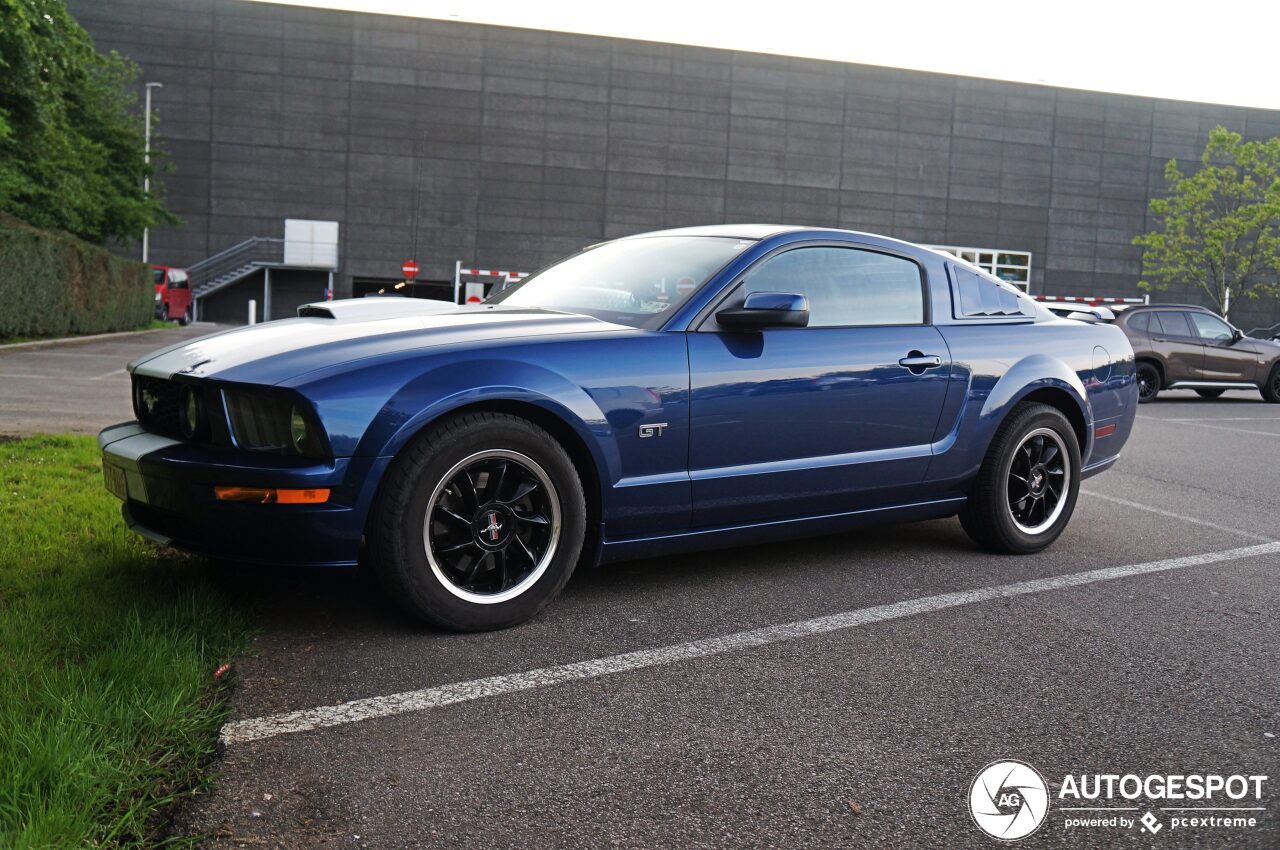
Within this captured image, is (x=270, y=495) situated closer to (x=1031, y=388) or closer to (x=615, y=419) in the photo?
(x=615, y=419)

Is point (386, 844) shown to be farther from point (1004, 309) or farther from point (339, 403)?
point (1004, 309)

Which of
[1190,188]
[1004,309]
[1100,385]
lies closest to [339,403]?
[1004,309]

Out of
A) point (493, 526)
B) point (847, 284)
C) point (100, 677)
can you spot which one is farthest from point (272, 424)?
point (847, 284)

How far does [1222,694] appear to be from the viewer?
345cm

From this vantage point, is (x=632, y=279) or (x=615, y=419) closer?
(x=615, y=419)

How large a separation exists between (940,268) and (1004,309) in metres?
0.47

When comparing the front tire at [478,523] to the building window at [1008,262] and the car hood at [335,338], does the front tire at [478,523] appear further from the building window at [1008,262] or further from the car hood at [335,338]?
the building window at [1008,262]

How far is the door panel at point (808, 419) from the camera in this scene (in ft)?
14.1

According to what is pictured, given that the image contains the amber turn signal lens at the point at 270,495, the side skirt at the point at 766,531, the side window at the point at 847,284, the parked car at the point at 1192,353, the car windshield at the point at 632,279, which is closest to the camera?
the amber turn signal lens at the point at 270,495

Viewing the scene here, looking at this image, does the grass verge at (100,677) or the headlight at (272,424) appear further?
the headlight at (272,424)

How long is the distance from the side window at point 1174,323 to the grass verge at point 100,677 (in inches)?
601

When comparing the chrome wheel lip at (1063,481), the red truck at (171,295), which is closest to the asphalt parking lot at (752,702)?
the chrome wheel lip at (1063,481)

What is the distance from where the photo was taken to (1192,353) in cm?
1670

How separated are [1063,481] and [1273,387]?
48.6 ft
